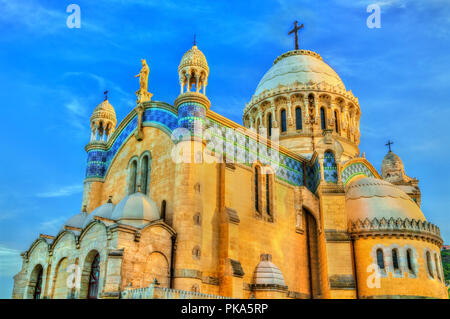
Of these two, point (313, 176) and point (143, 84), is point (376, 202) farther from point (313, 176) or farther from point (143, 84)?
point (143, 84)

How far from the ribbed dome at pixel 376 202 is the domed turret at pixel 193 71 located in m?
11.7

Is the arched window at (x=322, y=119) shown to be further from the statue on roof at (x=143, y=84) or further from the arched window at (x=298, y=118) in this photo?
the statue on roof at (x=143, y=84)

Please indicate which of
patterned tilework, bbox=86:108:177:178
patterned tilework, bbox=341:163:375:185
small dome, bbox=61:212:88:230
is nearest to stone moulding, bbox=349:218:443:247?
patterned tilework, bbox=341:163:375:185

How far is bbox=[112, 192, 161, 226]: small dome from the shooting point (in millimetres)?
19812

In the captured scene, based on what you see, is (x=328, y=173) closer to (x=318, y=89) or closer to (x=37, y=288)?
(x=318, y=89)

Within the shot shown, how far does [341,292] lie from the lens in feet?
78.2

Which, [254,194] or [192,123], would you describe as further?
[254,194]

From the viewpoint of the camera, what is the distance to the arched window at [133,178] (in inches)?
977

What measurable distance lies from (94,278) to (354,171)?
1930 centimetres

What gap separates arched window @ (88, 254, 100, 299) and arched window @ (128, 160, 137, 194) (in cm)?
593

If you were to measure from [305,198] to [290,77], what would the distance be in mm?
12844

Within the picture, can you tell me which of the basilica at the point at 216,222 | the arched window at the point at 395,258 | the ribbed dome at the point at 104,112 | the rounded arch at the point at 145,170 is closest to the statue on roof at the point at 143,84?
the basilica at the point at 216,222
